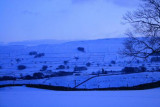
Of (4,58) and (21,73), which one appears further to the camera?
(4,58)

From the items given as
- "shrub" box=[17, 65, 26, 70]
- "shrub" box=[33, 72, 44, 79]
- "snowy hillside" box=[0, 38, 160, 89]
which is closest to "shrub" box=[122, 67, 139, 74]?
"snowy hillside" box=[0, 38, 160, 89]

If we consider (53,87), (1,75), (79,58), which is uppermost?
(79,58)

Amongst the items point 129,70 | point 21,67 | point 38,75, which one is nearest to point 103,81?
point 129,70

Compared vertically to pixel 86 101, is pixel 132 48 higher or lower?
higher

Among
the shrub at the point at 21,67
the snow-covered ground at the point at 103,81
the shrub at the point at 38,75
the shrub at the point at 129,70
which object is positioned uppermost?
the shrub at the point at 21,67

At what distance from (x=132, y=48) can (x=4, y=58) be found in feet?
21.7

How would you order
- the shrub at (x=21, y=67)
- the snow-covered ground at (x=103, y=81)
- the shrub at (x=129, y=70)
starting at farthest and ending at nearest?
the shrub at (x=129, y=70), the shrub at (x=21, y=67), the snow-covered ground at (x=103, y=81)

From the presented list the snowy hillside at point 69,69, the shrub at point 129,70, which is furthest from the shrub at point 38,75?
the shrub at point 129,70

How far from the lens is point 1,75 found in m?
6.37

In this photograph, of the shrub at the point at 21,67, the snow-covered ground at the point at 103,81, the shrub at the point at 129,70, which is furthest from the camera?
the shrub at the point at 129,70

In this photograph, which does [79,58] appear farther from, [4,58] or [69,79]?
[4,58]

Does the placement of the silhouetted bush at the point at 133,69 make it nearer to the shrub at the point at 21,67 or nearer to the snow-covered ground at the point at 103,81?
the snow-covered ground at the point at 103,81

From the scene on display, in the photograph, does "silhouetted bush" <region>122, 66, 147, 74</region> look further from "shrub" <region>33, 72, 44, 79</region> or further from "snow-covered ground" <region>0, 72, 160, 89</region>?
"shrub" <region>33, 72, 44, 79</region>

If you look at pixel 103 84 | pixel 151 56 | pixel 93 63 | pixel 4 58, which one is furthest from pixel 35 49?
pixel 151 56
